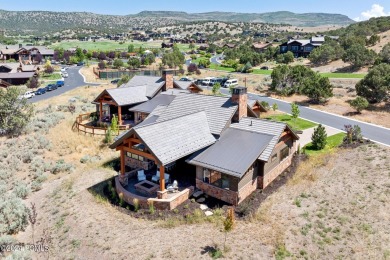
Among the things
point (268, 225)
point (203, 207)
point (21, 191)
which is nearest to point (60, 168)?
point (21, 191)

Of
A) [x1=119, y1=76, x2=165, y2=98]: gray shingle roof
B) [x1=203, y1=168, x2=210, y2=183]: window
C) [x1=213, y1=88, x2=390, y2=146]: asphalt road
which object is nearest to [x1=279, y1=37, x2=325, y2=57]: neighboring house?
[x1=213, y1=88, x2=390, y2=146]: asphalt road

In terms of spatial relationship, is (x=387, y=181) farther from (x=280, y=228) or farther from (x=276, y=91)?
(x=276, y=91)

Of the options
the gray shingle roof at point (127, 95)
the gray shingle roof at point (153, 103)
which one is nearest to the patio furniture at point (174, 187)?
the gray shingle roof at point (153, 103)

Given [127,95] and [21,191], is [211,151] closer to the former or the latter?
[21,191]

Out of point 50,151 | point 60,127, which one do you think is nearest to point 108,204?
point 50,151

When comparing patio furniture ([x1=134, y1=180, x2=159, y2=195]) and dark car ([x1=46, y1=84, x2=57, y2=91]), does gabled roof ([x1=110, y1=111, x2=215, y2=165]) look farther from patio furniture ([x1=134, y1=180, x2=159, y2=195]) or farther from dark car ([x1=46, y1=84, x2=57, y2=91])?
dark car ([x1=46, y1=84, x2=57, y2=91])
